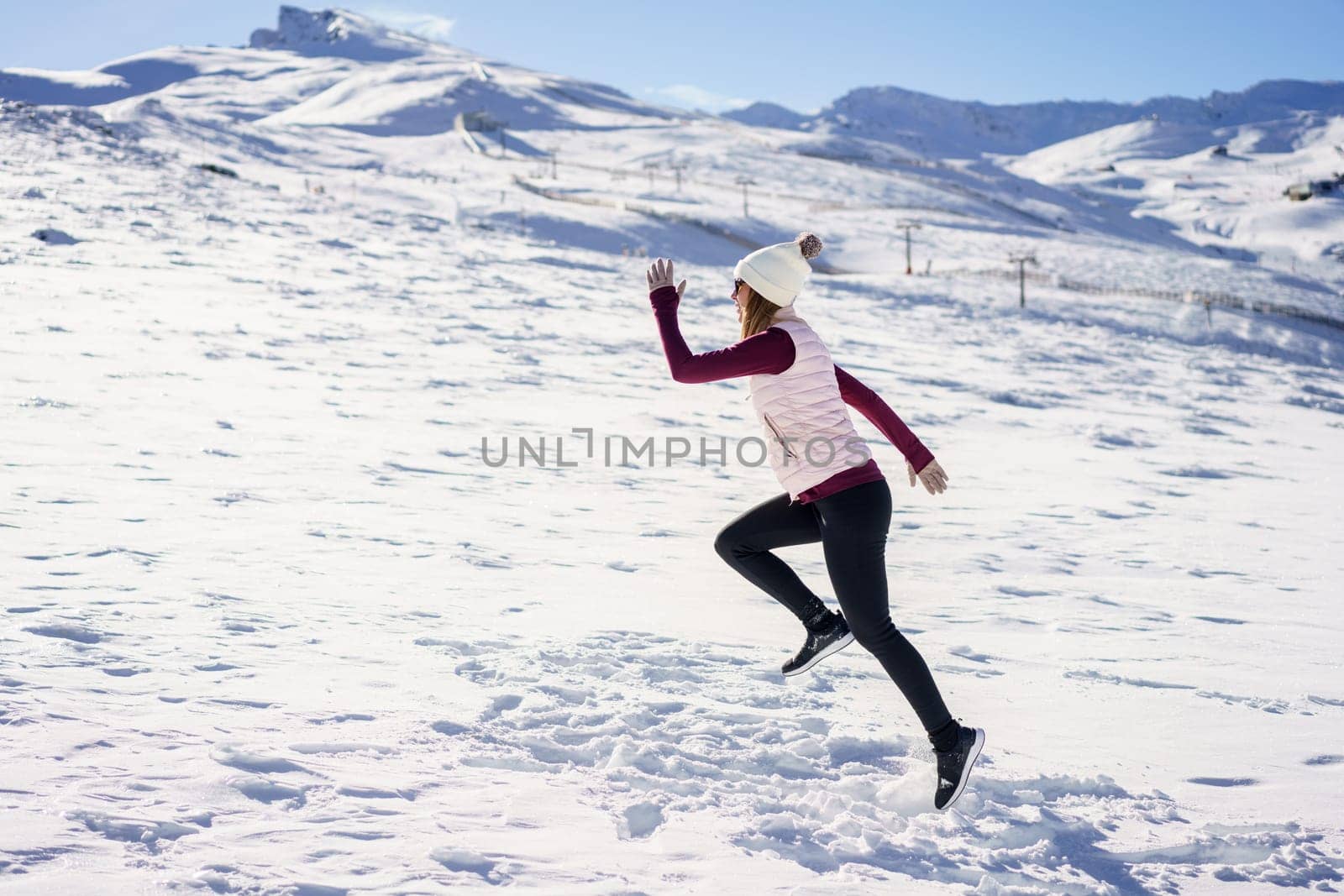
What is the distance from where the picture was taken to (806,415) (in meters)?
3.80

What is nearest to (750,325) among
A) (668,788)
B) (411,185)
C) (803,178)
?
(668,788)

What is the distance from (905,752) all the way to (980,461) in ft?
27.4

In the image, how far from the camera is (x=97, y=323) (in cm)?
1324

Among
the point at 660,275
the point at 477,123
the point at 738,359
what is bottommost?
the point at 738,359

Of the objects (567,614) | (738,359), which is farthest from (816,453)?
(567,614)

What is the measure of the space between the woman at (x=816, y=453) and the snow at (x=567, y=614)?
40cm

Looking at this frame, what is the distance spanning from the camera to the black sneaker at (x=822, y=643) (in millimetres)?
4258

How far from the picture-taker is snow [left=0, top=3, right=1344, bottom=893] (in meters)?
3.34

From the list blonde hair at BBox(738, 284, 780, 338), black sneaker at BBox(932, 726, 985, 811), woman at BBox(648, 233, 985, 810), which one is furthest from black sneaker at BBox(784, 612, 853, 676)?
blonde hair at BBox(738, 284, 780, 338)

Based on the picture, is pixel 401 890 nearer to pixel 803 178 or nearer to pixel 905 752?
pixel 905 752

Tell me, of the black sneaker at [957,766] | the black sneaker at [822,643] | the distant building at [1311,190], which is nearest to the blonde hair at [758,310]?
the black sneaker at [822,643]

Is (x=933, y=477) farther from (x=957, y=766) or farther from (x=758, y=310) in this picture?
(x=957, y=766)

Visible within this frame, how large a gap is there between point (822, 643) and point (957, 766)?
2.56 ft

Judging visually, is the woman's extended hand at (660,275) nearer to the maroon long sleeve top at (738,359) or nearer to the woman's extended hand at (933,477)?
the maroon long sleeve top at (738,359)
